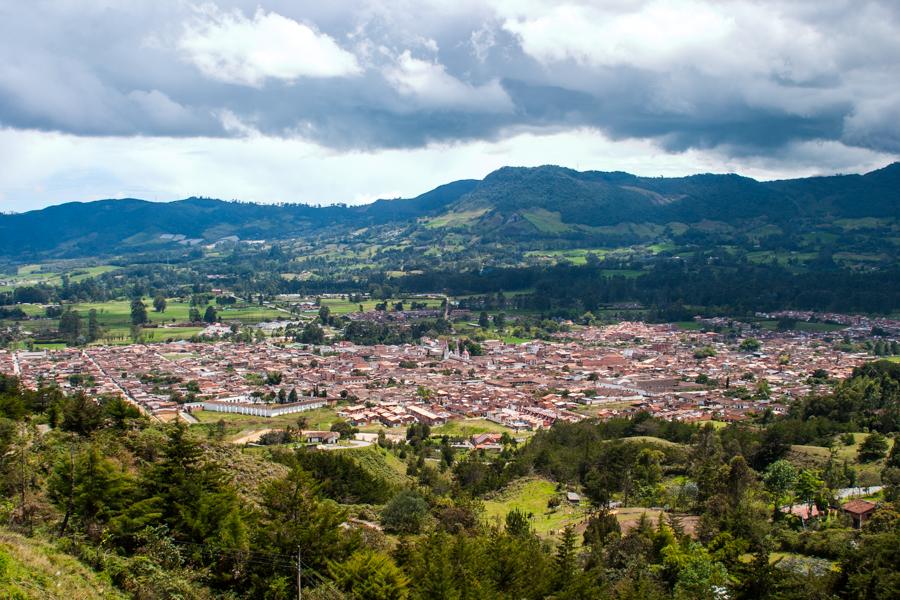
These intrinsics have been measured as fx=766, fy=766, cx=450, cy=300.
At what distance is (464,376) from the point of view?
218 feet

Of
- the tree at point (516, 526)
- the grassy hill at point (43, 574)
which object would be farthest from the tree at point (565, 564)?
the grassy hill at point (43, 574)

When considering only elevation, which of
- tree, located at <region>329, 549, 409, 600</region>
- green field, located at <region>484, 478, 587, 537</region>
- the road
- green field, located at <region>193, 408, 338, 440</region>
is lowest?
green field, located at <region>484, 478, 587, 537</region>

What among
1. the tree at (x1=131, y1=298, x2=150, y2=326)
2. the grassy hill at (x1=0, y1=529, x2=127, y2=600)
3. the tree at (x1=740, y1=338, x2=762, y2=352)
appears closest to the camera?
the grassy hill at (x1=0, y1=529, x2=127, y2=600)

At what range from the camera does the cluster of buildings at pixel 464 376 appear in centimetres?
5150

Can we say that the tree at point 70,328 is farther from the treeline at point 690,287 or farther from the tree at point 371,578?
the tree at point 371,578

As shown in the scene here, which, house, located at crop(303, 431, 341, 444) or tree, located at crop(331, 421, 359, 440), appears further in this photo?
tree, located at crop(331, 421, 359, 440)

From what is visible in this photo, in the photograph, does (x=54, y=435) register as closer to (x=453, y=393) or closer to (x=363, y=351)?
(x=453, y=393)

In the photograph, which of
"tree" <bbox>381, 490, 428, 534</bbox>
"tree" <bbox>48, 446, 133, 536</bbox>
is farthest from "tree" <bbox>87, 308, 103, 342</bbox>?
"tree" <bbox>48, 446, 133, 536</bbox>

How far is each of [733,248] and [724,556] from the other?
149679 millimetres

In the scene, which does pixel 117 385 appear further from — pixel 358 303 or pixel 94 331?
pixel 358 303

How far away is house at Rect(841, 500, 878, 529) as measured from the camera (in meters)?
25.4

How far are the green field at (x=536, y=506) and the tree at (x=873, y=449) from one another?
1387 centimetres

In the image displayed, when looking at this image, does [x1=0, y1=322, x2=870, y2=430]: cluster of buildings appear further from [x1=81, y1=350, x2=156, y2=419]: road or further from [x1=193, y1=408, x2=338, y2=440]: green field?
[x1=193, y1=408, x2=338, y2=440]: green field

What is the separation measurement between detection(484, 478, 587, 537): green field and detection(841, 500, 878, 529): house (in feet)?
29.7
